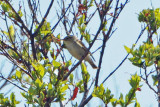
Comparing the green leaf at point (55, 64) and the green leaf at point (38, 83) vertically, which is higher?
the green leaf at point (55, 64)

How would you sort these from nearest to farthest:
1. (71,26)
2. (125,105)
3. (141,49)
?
(125,105) → (141,49) → (71,26)

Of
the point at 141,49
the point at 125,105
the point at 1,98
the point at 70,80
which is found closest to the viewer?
the point at 125,105

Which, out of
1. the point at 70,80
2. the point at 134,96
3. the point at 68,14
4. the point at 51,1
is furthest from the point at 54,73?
the point at 68,14

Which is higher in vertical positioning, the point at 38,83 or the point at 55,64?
the point at 55,64

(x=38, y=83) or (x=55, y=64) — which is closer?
(x=38, y=83)

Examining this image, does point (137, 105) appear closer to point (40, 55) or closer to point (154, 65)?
point (154, 65)

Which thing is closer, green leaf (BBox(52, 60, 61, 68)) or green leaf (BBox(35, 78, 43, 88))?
green leaf (BBox(35, 78, 43, 88))

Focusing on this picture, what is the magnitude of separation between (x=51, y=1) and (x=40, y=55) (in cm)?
64

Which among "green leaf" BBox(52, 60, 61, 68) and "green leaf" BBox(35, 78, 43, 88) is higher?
"green leaf" BBox(52, 60, 61, 68)

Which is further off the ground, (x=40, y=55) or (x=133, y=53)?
(x=40, y=55)

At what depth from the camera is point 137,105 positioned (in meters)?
2.66

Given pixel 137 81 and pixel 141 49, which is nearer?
pixel 137 81

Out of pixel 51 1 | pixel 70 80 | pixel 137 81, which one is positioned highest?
pixel 51 1

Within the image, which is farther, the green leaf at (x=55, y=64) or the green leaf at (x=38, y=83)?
the green leaf at (x=55, y=64)
